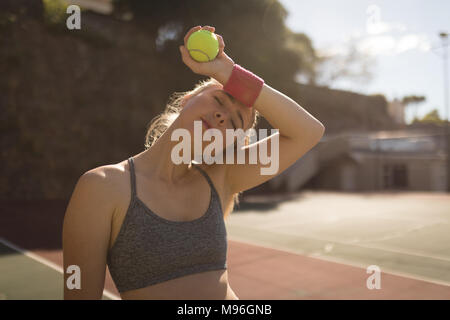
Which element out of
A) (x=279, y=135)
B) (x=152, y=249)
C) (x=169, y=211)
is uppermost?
(x=279, y=135)

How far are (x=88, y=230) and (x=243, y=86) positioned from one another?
31.7 inches

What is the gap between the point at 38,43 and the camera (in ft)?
61.5

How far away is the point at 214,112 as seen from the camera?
156 centimetres

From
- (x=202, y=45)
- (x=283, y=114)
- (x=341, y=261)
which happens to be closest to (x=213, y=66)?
(x=202, y=45)

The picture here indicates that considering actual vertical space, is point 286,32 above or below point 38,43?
above

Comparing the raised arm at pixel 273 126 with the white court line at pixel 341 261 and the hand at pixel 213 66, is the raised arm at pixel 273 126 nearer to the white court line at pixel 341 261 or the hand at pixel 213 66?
the hand at pixel 213 66

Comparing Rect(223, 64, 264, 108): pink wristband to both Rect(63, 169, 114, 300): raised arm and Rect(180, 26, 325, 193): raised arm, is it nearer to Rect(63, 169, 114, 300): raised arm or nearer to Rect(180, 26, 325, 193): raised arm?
Rect(180, 26, 325, 193): raised arm

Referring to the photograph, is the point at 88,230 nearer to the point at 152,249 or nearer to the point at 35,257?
the point at 152,249

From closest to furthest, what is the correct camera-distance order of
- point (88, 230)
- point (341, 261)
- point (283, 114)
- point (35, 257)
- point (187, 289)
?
point (88, 230) → point (187, 289) → point (283, 114) → point (341, 261) → point (35, 257)

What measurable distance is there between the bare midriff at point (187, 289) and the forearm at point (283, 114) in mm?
692

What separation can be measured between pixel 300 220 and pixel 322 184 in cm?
1448

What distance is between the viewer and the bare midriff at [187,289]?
150cm
